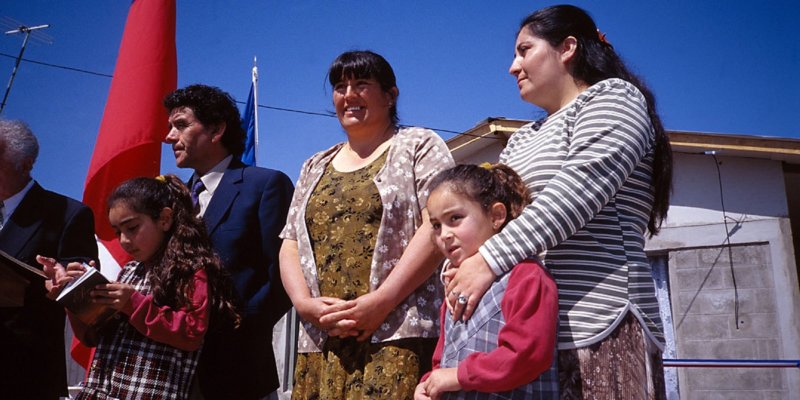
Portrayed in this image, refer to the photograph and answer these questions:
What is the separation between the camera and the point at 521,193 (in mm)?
1892

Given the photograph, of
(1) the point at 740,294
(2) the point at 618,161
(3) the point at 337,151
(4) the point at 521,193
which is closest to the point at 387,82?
(3) the point at 337,151

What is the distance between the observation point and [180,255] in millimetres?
2527

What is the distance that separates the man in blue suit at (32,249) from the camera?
2658mm

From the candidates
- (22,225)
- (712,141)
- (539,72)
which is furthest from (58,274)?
(712,141)

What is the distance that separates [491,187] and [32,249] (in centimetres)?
202

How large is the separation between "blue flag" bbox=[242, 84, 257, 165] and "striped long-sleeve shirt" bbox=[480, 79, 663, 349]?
6126mm

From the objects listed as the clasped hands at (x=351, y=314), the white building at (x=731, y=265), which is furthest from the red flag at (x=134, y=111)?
the white building at (x=731, y=265)

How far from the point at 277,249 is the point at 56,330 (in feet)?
3.25

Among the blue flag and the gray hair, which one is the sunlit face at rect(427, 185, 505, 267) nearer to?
the gray hair

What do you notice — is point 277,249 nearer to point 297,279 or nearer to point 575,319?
point 297,279

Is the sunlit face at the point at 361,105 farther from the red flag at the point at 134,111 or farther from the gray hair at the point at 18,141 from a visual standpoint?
the red flag at the point at 134,111

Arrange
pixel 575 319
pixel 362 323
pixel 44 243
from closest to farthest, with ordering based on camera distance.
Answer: pixel 575 319 → pixel 362 323 → pixel 44 243

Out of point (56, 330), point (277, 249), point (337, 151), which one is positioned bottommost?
point (56, 330)

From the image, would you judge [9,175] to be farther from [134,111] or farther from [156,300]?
[134,111]
